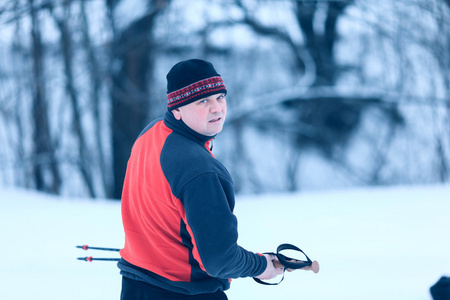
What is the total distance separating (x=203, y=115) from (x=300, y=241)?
2.17m

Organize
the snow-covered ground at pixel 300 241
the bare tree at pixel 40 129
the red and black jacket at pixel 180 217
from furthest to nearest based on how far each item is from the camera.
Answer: the bare tree at pixel 40 129
the snow-covered ground at pixel 300 241
the red and black jacket at pixel 180 217

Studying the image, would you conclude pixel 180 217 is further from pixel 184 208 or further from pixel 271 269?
pixel 271 269

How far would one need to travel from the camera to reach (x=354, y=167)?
23.0 feet

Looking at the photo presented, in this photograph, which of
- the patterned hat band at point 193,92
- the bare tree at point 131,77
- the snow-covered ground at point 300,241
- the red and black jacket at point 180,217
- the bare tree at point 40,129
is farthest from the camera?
the bare tree at point 131,77

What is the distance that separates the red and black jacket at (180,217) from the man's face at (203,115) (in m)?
0.02

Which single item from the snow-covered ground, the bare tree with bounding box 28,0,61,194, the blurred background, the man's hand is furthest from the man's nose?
the bare tree with bounding box 28,0,61,194

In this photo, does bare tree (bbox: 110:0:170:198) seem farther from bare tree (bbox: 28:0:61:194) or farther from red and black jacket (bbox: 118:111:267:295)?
red and black jacket (bbox: 118:111:267:295)

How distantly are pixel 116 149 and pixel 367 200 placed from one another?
3.71 m

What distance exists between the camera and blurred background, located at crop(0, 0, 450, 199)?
5965 millimetres

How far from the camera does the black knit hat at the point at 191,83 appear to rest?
4.02ft

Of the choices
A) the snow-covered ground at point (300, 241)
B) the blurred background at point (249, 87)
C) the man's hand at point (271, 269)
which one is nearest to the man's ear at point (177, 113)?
the man's hand at point (271, 269)

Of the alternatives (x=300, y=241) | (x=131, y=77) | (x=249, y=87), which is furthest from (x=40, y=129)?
(x=300, y=241)

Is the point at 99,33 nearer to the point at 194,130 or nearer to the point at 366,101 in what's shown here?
the point at 366,101

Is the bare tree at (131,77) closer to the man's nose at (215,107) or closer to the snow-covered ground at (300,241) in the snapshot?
the snow-covered ground at (300,241)
